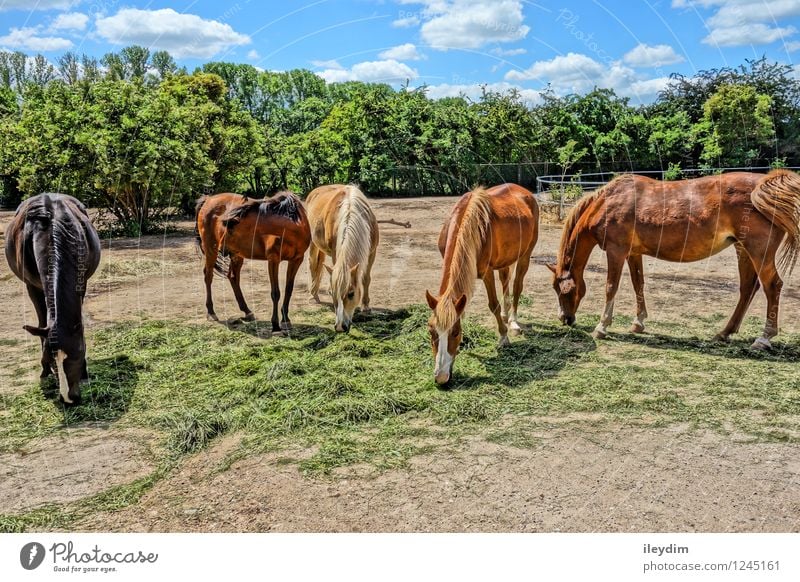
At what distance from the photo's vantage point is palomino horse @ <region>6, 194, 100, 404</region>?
485 centimetres

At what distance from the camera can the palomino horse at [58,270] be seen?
4848 millimetres

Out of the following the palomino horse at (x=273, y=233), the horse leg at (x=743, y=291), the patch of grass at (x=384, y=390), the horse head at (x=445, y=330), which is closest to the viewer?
the patch of grass at (x=384, y=390)

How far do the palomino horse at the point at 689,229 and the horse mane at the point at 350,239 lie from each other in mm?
2422

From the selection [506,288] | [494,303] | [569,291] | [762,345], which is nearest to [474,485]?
[494,303]

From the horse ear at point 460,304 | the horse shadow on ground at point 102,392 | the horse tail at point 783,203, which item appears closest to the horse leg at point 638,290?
the horse tail at point 783,203

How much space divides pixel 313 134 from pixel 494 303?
17.4 m

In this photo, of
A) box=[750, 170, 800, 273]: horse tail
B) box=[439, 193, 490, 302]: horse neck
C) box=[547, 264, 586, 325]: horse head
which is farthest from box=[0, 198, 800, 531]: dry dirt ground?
box=[750, 170, 800, 273]: horse tail

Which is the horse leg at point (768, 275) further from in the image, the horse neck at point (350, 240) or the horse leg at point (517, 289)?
the horse neck at point (350, 240)

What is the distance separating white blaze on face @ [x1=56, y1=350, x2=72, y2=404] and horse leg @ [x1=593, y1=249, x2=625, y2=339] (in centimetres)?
549

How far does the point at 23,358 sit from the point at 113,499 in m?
3.57

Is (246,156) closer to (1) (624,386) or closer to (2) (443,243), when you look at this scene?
(2) (443,243)

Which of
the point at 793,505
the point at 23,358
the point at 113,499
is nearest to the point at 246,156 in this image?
the point at 23,358

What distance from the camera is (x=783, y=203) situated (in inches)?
242

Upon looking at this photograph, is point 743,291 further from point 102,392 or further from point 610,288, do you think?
point 102,392
